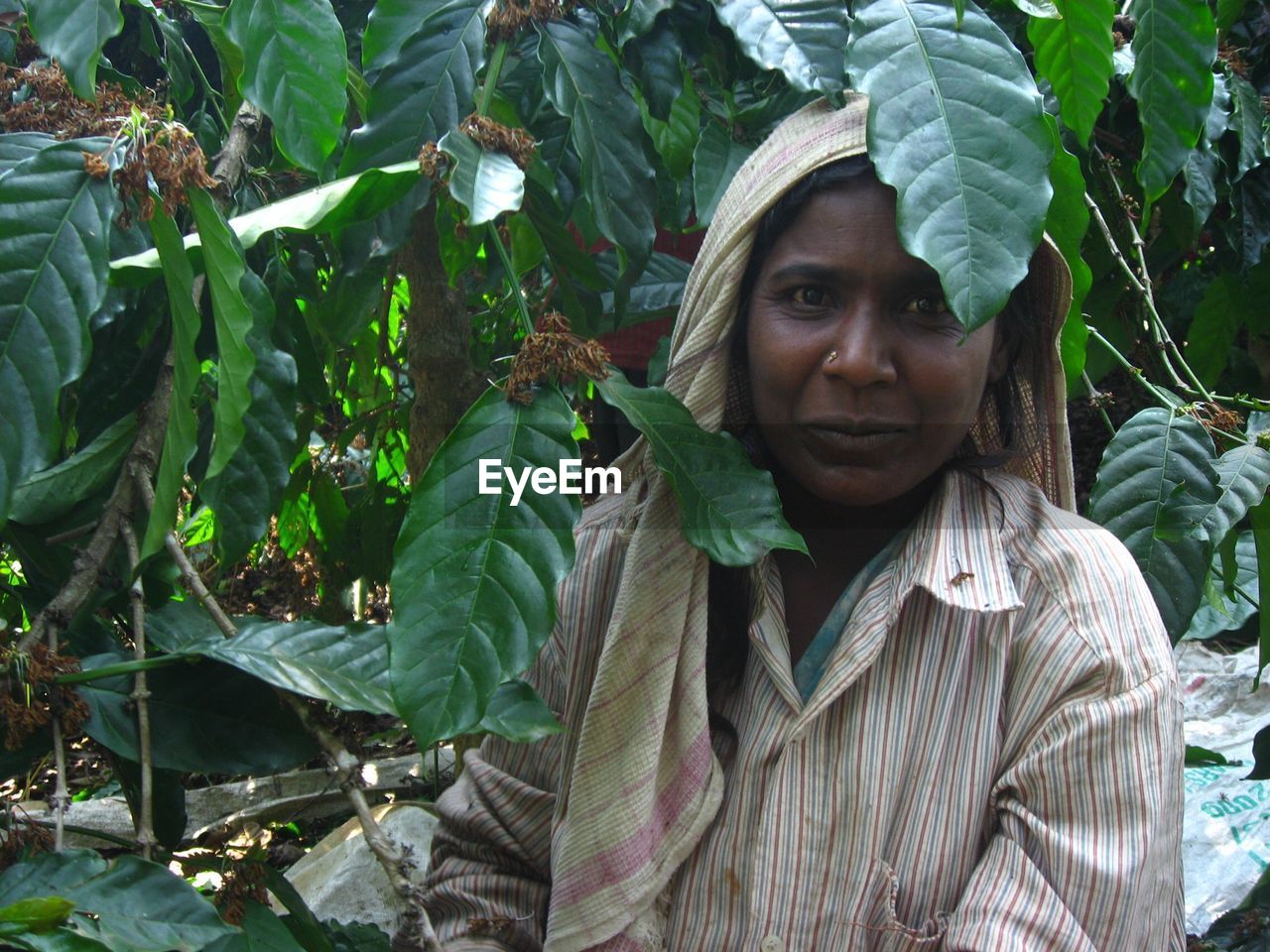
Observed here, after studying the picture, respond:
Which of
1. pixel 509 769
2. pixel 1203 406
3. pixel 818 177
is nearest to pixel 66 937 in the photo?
pixel 509 769

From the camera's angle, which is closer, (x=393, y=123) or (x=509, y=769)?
(x=393, y=123)

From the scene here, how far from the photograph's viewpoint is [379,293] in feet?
4.53

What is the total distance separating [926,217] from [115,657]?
716mm

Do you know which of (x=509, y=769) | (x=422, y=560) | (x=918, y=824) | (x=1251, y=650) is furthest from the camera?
(x=1251, y=650)

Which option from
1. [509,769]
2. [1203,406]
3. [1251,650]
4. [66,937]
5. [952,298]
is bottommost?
[1251,650]

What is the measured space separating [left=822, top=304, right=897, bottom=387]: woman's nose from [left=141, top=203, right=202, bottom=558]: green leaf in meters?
0.49

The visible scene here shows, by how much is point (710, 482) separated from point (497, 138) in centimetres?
32

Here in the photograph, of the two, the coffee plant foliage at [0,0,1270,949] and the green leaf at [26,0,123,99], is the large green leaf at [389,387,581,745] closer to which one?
the coffee plant foliage at [0,0,1270,949]

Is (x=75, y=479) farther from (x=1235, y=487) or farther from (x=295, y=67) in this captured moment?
(x=1235, y=487)

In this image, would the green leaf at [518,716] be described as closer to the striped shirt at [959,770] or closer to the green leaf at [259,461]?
the striped shirt at [959,770]

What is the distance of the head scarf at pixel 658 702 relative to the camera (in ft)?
3.28

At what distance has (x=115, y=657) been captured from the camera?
98 cm

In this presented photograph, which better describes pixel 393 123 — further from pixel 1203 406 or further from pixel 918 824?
pixel 1203 406

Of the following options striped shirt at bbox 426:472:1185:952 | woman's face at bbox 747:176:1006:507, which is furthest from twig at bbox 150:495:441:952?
woman's face at bbox 747:176:1006:507
